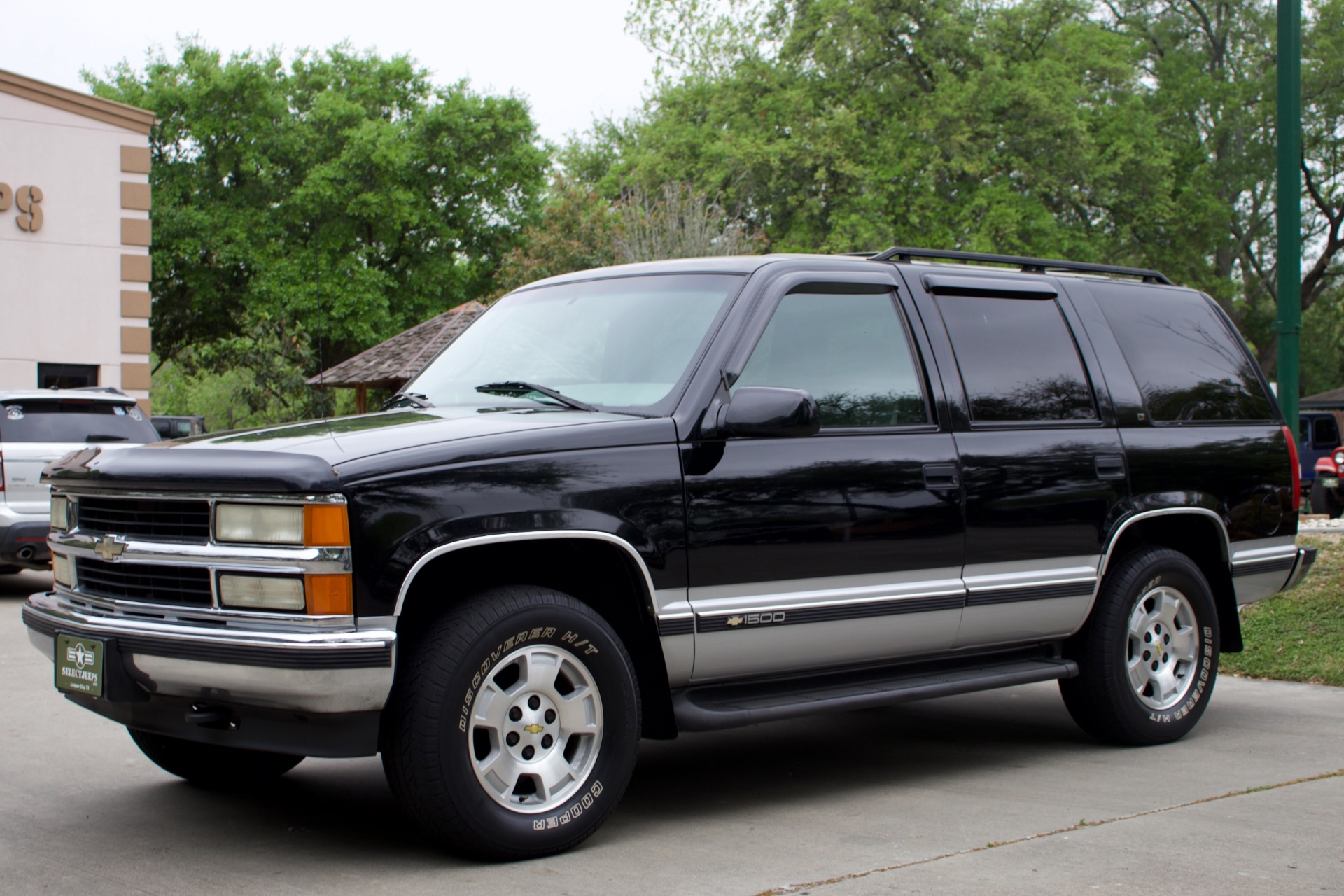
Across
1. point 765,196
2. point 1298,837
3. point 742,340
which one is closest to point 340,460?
point 742,340

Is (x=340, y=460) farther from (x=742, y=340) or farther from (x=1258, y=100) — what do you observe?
(x=1258, y=100)

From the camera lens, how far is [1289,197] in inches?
453

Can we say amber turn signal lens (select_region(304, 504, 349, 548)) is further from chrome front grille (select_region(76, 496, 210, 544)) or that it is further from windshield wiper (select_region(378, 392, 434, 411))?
windshield wiper (select_region(378, 392, 434, 411))

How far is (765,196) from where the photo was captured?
3859 cm

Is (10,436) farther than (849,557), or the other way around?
(10,436)

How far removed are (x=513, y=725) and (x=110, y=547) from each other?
4.69 feet

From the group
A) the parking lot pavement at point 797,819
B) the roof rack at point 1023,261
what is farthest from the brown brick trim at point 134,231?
the roof rack at point 1023,261

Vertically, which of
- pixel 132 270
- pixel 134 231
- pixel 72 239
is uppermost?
pixel 134 231

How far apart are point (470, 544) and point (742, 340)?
1.41 meters

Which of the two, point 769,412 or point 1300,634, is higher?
point 769,412

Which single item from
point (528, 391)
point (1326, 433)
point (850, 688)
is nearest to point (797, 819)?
point (850, 688)

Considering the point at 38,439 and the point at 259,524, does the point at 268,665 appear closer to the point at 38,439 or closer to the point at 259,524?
the point at 259,524

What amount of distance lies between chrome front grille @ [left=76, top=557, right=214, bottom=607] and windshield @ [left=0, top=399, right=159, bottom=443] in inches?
311

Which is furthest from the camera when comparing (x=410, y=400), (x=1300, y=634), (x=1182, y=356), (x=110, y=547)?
(x=1300, y=634)
